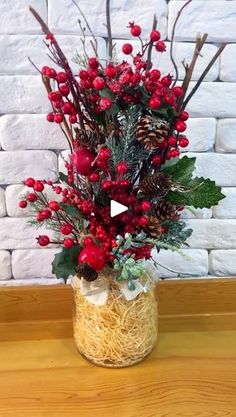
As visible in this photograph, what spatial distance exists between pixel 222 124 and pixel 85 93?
31 centimetres

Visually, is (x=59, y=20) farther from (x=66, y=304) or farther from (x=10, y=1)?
(x=66, y=304)

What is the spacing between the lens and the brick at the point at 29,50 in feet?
2.56

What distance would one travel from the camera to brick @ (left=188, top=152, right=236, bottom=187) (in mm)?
858

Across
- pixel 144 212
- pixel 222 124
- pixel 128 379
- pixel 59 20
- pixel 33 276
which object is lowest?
pixel 128 379

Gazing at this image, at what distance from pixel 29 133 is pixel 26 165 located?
6cm

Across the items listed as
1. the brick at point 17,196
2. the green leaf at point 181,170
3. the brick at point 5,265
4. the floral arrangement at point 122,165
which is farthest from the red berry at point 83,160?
the brick at point 5,265

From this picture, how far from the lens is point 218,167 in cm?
86

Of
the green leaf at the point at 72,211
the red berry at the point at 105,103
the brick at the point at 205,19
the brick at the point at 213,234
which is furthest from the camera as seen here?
the brick at the point at 213,234

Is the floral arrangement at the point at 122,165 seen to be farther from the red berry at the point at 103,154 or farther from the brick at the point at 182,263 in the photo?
the brick at the point at 182,263

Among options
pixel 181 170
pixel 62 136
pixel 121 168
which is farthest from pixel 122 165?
pixel 62 136

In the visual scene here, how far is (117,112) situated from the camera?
622 millimetres

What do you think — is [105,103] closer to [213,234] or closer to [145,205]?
[145,205]

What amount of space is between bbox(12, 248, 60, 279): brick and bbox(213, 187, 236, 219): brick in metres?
0.33

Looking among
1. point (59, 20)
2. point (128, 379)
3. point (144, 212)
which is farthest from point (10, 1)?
point (128, 379)
